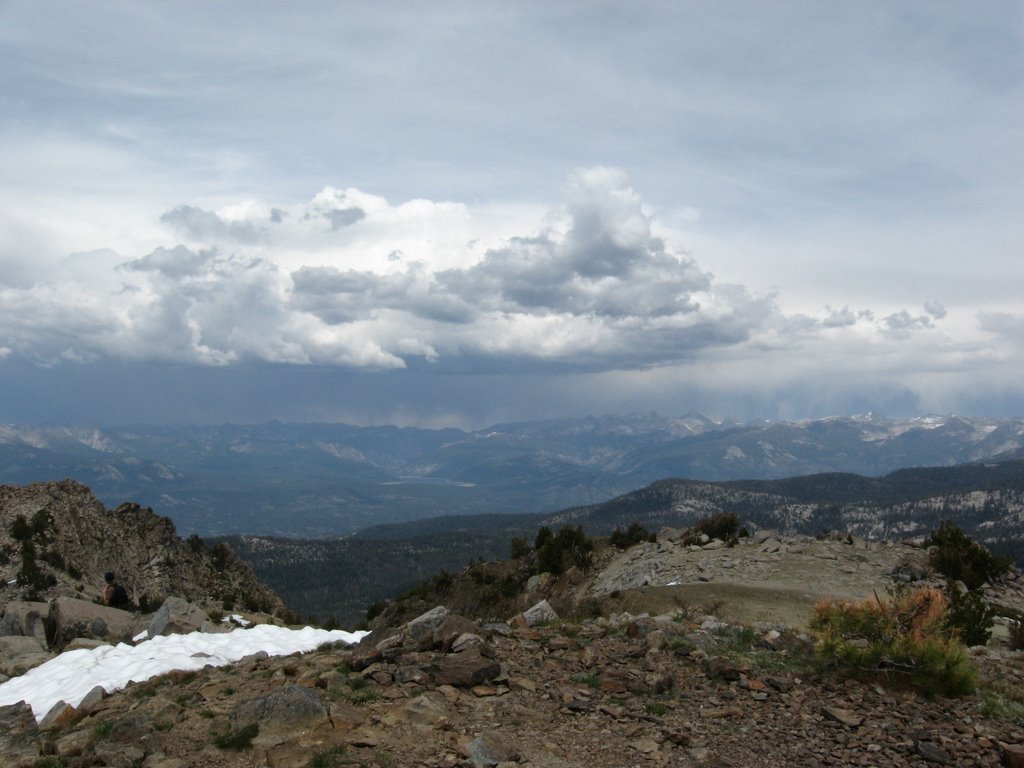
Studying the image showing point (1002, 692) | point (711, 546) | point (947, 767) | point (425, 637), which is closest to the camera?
point (947, 767)

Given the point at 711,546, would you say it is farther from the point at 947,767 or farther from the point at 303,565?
the point at 303,565

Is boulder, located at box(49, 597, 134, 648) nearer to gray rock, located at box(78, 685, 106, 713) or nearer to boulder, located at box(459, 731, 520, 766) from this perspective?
gray rock, located at box(78, 685, 106, 713)

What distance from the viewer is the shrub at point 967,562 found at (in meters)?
29.6

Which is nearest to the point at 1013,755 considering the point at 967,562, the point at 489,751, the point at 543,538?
the point at 489,751

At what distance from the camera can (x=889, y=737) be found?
10.5 meters

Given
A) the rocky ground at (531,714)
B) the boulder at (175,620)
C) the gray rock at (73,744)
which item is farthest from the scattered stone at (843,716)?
the boulder at (175,620)

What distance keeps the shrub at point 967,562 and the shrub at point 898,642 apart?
17.9 meters

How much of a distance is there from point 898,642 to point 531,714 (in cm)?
673

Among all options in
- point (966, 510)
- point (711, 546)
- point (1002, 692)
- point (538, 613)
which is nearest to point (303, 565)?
point (711, 546)

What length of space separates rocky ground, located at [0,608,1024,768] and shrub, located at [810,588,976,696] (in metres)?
0.36

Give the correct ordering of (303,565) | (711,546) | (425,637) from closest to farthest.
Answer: (425,637)
(711,546)
(303,565)

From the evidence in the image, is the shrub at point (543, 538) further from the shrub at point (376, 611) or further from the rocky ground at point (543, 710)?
the rocky ground at point (543, 710)

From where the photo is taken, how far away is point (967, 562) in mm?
30250

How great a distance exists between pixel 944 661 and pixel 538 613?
1019 centimetres
